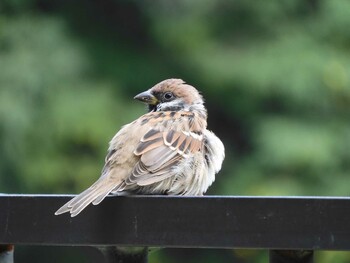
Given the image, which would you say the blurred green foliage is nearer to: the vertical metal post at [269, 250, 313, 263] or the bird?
the bird

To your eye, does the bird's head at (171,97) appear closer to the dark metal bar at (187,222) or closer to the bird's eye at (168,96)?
the bird's eye at (168,96)

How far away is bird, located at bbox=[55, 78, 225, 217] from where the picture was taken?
12.4 feet

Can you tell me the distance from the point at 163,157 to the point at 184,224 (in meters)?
1.77

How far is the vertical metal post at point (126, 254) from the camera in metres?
2.32

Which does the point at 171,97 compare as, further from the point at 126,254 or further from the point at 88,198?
the point at 126,254

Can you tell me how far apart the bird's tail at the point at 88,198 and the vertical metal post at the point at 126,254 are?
0.13 metres

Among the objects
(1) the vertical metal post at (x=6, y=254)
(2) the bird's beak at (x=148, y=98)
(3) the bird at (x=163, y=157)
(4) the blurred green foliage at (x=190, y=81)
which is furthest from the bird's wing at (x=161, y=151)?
(4) the blurred green foliage at (x=190, y=81)

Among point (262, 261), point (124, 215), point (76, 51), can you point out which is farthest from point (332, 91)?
point (124, 215)

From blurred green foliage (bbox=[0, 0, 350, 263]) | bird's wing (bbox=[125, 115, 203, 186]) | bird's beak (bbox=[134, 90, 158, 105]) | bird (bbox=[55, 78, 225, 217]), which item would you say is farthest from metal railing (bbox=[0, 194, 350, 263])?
blurred green foliage (bbox=[0, 0, 350, 263])

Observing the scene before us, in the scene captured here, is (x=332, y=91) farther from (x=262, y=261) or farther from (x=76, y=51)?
(x=76, y=51)

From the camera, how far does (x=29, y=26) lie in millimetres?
8414

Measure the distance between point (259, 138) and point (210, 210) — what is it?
5724 mm

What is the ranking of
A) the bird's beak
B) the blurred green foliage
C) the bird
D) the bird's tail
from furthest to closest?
the blurred green foliage, the bird's beak, the bird, the bird's tail

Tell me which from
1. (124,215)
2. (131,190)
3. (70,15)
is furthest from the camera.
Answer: (70,15)
